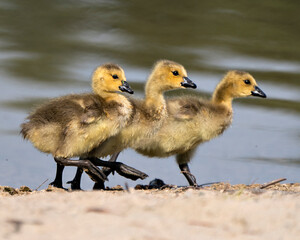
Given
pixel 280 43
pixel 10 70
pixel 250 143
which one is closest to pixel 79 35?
pixel 10 70

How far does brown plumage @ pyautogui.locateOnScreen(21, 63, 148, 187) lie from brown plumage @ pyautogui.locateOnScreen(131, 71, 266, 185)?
57 centimetres

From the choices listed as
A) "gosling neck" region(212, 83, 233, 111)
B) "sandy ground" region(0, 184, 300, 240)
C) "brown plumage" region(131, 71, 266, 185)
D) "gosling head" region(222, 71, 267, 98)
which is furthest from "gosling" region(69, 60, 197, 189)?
"sandy ground" region(0, 184, 300, 240)

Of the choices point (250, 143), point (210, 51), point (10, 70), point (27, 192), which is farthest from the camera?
point (210, 51)

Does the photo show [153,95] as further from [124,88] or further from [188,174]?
[188,174]

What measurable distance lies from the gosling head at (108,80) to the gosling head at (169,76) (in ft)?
1.50

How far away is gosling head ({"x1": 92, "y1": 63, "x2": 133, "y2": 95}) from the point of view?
6086 millimetres

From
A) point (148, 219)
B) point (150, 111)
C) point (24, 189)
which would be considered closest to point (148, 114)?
point (150, 111)

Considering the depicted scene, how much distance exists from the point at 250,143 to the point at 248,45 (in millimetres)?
2962

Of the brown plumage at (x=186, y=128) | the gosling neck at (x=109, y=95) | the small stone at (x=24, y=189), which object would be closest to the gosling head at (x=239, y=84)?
the brown plumage at (x=186, y=128)

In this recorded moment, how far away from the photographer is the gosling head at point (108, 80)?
6.09 meters

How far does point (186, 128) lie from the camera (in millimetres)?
6441

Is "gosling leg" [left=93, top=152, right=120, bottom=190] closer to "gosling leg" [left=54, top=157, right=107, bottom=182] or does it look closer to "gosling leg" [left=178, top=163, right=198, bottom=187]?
"gosling leg" [left=54, top=157, right=107, bottom=182]

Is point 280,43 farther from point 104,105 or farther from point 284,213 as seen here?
point 284,213

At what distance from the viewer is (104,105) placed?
5832 millimetres
